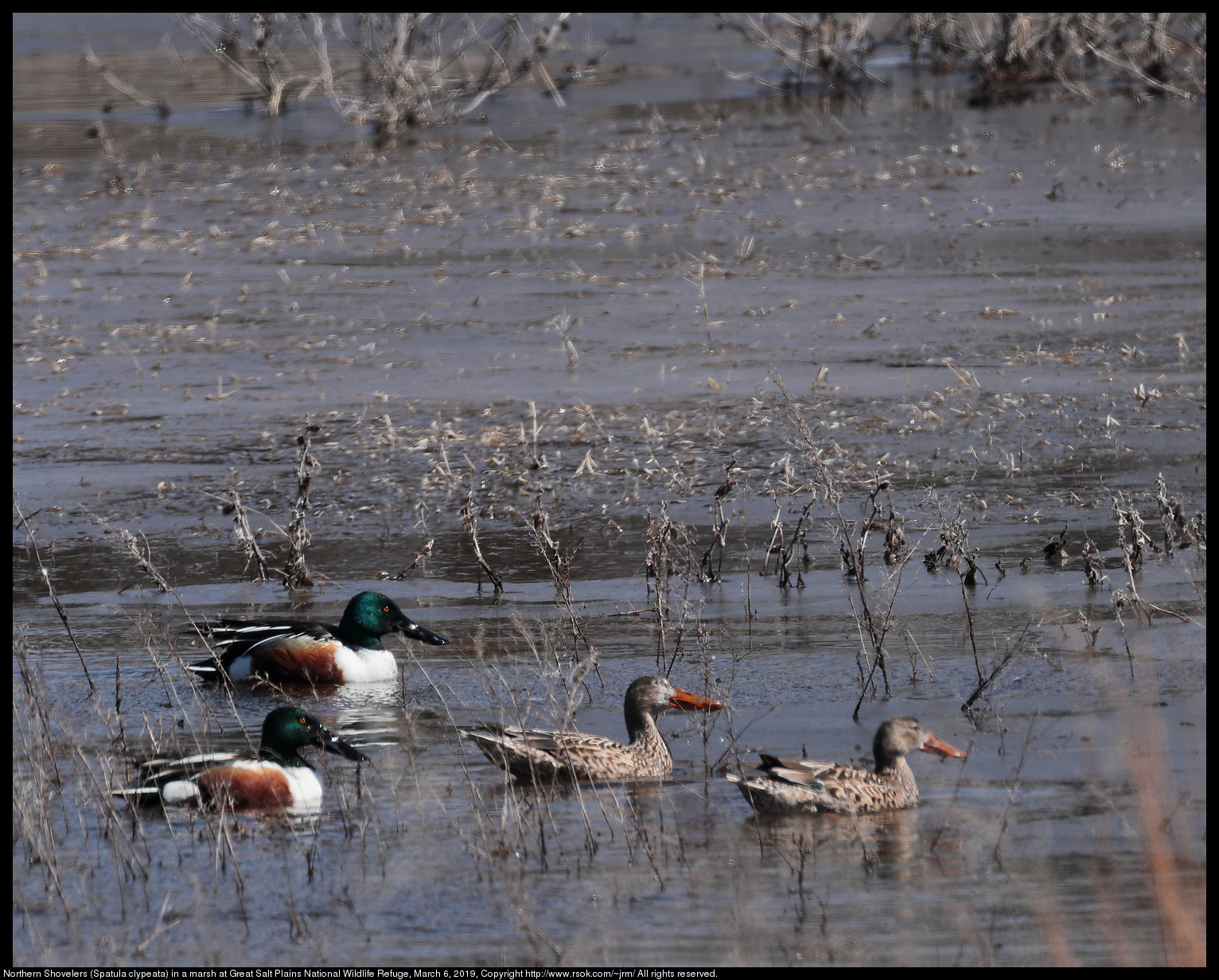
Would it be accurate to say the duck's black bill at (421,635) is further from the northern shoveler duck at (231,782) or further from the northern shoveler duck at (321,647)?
the northern shoveler duck at (231,782)

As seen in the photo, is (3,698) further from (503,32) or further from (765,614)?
(503,32)

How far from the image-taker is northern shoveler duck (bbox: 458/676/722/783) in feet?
20.3

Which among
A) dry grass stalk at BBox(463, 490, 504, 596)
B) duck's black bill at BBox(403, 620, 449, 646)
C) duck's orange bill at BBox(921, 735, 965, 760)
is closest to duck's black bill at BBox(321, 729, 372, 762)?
duck's black bill at BBox(403, 620, 449, 646)

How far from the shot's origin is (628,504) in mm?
10062

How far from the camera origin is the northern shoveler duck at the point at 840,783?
5934 mm

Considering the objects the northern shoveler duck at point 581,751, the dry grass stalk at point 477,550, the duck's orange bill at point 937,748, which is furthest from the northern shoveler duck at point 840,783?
the dry grass stalk at point 477,550

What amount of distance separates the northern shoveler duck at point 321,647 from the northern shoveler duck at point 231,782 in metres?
1.32

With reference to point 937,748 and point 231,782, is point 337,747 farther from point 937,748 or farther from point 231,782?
point 937,748

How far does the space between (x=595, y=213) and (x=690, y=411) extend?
21.3ft

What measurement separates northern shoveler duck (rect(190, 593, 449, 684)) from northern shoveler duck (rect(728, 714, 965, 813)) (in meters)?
2.20

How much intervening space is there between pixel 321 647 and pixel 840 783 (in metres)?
2.69

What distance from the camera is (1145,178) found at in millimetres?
18453

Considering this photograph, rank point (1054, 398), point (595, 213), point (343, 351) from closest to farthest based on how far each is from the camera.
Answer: point (1054, 398), point (343, 351), point (595, 213)

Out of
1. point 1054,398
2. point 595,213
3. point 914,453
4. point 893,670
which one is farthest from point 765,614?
point 595,213
